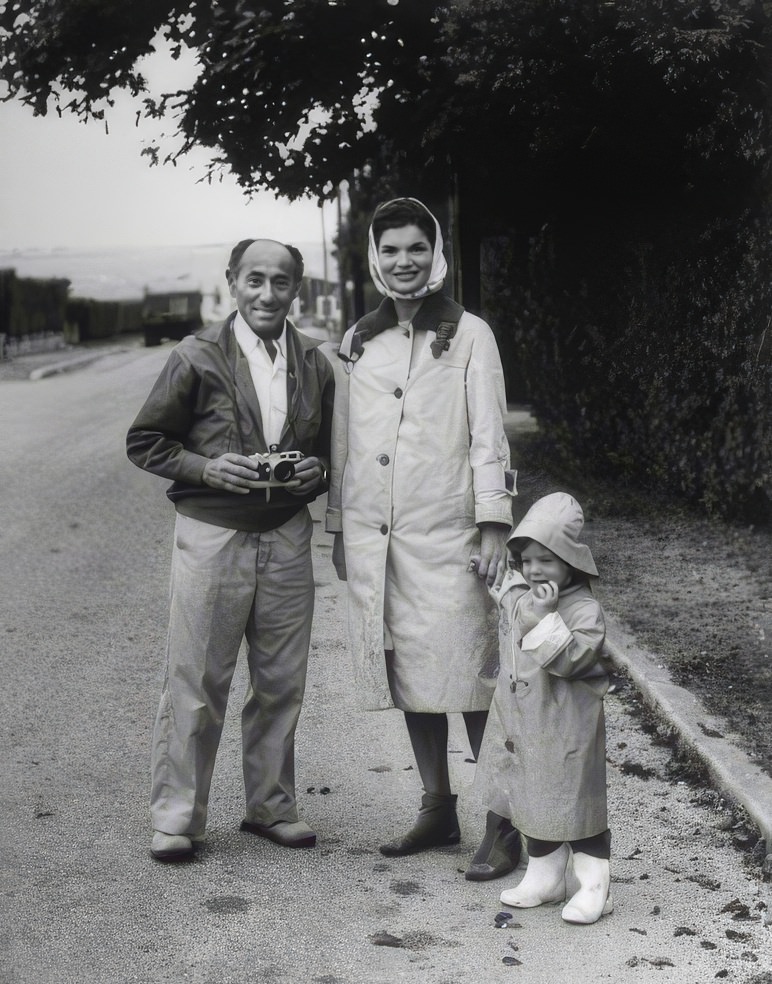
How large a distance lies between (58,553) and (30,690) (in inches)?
123

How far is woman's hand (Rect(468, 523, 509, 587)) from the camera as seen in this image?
3.90 meters

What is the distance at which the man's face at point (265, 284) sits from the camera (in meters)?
3.99

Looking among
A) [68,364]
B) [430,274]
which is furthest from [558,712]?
[68,364]

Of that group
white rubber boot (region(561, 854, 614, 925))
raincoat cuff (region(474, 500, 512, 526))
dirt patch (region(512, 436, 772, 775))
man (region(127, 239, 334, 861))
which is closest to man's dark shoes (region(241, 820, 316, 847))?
man (region(127, 239, 334, 861))

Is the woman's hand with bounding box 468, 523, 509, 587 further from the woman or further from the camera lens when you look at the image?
the camera lens

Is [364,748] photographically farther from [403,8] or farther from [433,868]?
[403,8]

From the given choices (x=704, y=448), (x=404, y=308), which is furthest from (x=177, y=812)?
(x=704, y=448)

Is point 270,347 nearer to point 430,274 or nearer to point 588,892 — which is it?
point 430,274

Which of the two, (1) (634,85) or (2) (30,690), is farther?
(1) (634,85)

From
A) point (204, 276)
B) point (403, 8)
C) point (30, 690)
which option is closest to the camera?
point (30, 690)

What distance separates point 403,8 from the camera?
34.6ft

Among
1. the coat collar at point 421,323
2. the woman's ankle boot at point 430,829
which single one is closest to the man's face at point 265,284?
the coat collar at point 421,323

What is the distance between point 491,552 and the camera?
3898 mm

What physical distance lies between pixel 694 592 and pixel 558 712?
159 inches
